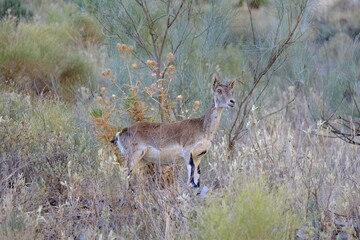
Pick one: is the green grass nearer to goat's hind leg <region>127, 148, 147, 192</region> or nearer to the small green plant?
the small green plant

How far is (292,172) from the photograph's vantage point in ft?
21.6

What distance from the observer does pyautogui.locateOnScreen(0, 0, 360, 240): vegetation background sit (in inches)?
228

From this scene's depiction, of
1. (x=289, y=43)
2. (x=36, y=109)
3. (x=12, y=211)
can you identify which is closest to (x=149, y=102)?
(x=36, y=109)

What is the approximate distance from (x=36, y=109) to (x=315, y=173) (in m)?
4.70

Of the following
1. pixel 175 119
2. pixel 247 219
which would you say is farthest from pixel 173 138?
pixel 247 219

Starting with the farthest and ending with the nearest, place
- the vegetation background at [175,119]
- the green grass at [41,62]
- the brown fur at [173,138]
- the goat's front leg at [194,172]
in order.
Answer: the green grass at [41,62] < the brown fur at [173,138] < the goat's front leg at [194,172] < the vegetation background at [175,119]

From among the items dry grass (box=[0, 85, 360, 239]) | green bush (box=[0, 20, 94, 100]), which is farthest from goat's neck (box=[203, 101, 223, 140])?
green bush (box=[0, 20, 94, 100])

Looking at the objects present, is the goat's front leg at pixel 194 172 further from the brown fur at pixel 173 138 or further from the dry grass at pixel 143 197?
the dry grass at pixel 143 197

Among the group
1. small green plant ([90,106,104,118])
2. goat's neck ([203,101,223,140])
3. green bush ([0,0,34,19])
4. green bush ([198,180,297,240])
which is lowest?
green bush ([0,0,34,19])

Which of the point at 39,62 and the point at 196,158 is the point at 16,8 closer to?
the point at 39,62

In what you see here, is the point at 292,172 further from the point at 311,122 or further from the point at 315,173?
the point at 311,122

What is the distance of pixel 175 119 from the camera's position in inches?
375

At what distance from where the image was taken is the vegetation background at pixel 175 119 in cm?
578

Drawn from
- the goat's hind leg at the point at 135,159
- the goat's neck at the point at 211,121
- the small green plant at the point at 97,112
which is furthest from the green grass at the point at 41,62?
the goat's neck at the point at 211,121
